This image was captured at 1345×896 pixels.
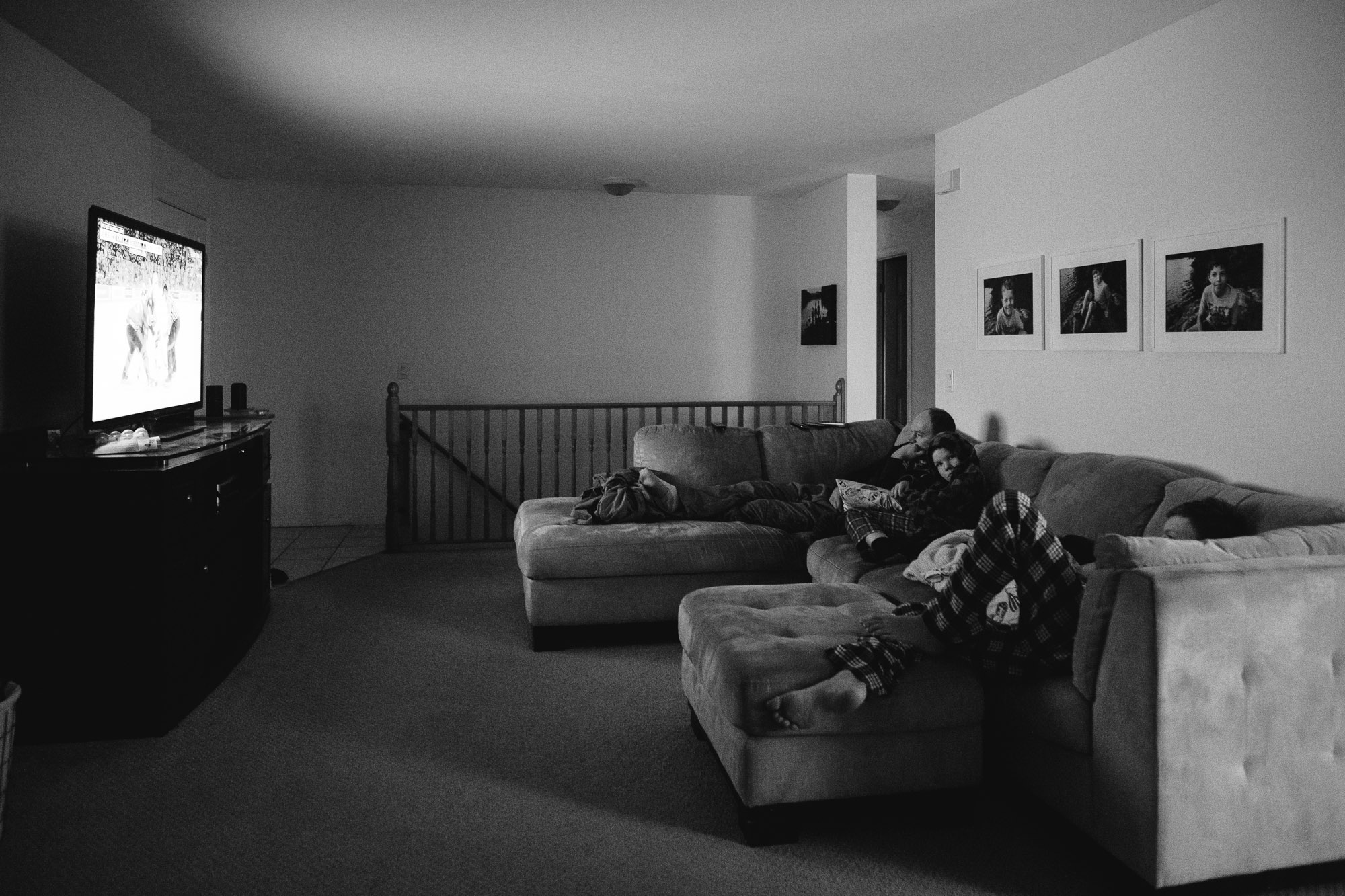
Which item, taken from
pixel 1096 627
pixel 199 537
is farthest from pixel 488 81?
pixel 1096 627

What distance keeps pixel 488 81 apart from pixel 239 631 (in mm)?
2583

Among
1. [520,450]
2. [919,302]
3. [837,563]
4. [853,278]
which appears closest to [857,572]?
[837,563]

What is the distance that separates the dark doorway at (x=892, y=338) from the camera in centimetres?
858

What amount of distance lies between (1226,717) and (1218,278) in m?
1.99

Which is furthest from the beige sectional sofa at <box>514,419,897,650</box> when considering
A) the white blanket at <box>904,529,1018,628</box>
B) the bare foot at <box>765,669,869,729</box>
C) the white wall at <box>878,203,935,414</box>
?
the white wall at <box>878,203,935,414</box>

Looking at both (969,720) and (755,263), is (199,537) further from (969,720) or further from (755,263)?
(755,263)

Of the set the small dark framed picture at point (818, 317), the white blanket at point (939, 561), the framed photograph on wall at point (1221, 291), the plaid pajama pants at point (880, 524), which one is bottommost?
the white blanket at point (939, 561)

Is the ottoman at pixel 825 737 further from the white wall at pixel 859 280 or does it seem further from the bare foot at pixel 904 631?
the white wall at pixel 859 280

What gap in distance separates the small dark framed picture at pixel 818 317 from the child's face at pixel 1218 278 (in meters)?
3.45

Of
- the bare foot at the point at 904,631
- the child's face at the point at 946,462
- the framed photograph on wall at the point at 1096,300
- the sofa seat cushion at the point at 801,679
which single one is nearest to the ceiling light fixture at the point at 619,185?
the framed photograph on wall at the point at 1096,300

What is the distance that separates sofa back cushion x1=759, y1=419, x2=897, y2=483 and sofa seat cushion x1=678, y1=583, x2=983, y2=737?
2.37 metres

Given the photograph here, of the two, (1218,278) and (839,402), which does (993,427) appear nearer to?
(1218,278)

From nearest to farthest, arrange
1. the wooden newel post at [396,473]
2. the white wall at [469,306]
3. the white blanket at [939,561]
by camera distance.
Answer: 1. the white blanket at [939,561]
2. the wooden newel post at [396,473]
3. the white wall at [469,306]

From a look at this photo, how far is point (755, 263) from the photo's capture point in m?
7.82
